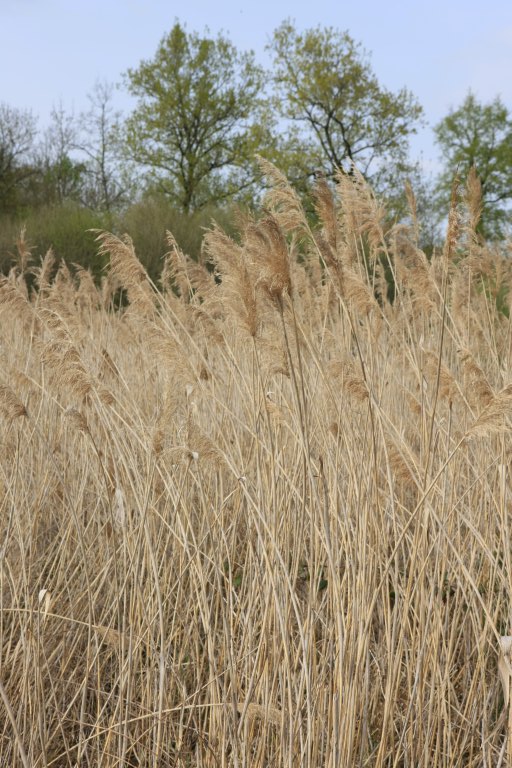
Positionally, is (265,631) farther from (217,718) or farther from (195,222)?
(195,222)

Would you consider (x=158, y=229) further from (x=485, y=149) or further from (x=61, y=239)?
(x=485, y=149)

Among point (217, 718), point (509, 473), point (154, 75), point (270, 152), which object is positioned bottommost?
point (217, 718)

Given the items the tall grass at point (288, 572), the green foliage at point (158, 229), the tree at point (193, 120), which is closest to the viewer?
the tall grass at point (288, 572)

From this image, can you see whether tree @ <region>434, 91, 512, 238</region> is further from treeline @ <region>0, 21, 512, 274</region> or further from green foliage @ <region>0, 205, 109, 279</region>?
green foliage @ <region>0, 205, 109, 279</region>

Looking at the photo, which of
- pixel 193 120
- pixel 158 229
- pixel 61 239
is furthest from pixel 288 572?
pixel 193 120

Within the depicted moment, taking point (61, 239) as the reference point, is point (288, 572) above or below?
below

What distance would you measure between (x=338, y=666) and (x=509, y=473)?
2.87ft

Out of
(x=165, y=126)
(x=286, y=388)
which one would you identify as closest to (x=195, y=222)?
(x=286, y=388)

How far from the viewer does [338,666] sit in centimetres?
180

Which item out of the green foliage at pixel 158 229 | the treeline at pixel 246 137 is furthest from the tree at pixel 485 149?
the green foliage at pixel 158 229

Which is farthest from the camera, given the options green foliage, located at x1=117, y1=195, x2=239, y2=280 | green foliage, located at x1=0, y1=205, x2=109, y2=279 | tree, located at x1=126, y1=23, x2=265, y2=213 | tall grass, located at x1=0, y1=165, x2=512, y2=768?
tree, located at x1=126, y1=23, x2=265, y2=213

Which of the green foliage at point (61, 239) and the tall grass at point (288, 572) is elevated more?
the green foliage at point (61, 239)

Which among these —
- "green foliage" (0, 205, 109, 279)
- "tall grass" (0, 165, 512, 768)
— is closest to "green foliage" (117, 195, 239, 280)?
"green foliage" (0, 205, 109, 279)

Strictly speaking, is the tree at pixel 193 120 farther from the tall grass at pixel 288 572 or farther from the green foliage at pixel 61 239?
the tall grass at pixel 288 572
